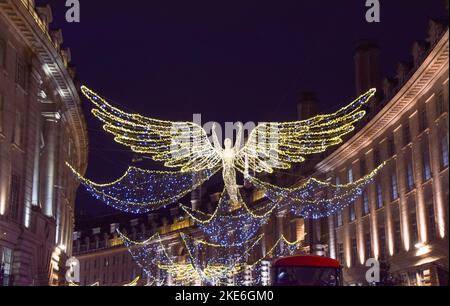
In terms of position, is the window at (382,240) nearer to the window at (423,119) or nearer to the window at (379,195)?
the window at (379,195)

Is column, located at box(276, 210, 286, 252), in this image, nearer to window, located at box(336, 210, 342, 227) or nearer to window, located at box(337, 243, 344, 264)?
window, located at box(336, 210, 342, 227)

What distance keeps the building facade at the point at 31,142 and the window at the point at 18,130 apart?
0.05 meters

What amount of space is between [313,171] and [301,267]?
117ft

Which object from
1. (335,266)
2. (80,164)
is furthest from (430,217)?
(80,164)

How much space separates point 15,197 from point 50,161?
8401mm

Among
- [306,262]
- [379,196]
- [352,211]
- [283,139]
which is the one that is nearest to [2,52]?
[283,139]

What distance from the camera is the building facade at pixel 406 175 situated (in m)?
37.9

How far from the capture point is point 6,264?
32688 millimetres

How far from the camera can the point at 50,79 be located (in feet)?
134

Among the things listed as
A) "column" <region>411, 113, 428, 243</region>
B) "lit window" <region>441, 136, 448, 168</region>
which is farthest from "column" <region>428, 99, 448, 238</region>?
"column" <region>411, 113, 428, 243</region>

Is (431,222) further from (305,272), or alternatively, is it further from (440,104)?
(305,272)

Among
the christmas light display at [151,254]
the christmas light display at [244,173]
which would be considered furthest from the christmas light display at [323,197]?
the christmas light display at [151,254]

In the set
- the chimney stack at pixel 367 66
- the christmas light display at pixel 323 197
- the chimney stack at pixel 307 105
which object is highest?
the chimney stack at pixel 307 105
